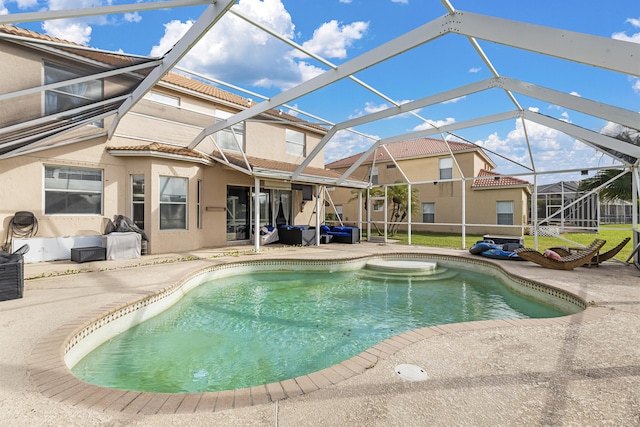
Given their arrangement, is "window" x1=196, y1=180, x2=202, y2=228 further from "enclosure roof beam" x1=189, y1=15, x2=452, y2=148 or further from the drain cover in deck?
the drain cover in deck

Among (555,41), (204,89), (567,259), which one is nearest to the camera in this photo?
(555,41)

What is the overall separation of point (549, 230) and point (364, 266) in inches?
320

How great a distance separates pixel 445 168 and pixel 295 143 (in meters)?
13.4

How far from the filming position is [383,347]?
3639 millimetres

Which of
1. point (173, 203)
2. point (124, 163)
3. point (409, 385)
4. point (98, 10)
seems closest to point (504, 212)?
point (173, 203)

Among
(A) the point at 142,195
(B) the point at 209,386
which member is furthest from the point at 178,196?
(B) the point at 209,386

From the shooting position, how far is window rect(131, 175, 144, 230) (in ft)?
36.4

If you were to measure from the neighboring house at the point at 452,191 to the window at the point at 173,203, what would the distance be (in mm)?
12191

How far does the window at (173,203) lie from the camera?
37.2 ft

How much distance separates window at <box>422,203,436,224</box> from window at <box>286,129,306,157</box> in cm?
1254

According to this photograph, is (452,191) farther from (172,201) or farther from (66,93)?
(66,93)

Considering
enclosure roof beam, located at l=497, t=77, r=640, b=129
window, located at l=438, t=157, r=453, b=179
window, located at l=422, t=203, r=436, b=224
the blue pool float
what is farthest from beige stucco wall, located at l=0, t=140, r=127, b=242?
window, located at l=438, t=157, r=453, b=179

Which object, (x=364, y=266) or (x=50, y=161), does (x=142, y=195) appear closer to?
(x=50, y=161)

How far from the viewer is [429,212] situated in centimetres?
2500
